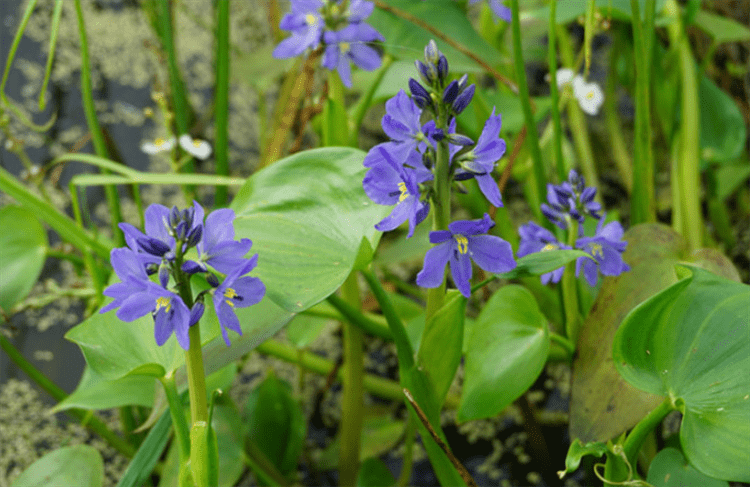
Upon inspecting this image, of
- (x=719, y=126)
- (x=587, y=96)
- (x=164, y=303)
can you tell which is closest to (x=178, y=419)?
(x=164, y=303)

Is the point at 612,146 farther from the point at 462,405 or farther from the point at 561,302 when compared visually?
the point at 462,405

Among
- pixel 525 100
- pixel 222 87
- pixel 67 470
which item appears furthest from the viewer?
pixel 222 87

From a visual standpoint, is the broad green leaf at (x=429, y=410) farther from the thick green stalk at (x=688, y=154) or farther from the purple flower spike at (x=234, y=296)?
the thick green stalk at (x=688, y=154)

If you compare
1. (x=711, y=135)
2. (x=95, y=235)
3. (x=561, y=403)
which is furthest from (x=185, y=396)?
(x=711, y=135)

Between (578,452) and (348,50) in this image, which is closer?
(578,452)

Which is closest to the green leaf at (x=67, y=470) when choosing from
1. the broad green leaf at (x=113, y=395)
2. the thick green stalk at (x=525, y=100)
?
the broad green leaf at (x=113, y=395)

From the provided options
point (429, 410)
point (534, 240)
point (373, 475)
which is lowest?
point (373, 475)

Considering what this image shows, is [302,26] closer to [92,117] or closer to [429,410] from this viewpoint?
[92,117]

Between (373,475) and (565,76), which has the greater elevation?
(565,76)
